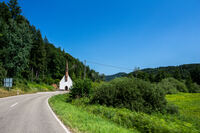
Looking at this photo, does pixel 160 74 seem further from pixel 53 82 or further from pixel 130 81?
pixel 130 81

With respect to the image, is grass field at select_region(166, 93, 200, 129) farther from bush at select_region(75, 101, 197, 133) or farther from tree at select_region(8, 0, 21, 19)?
tree at select_region(8, 0, 21, 19)

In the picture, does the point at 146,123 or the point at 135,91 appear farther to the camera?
the point at 135,91

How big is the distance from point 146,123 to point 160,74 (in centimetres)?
8470

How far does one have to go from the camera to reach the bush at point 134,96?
36.9ft

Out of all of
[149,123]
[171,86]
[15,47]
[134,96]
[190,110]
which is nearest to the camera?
[149,123]

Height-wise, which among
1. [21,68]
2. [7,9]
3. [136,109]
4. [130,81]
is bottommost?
[136,109]

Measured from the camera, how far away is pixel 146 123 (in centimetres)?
655

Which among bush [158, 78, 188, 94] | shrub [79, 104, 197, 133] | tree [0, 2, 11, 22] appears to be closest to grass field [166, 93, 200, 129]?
shrub [79, 104, 197, 133]

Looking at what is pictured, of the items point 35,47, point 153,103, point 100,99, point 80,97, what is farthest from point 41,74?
point 153,103

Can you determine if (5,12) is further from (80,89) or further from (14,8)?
(80,89)

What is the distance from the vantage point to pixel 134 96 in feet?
37.4

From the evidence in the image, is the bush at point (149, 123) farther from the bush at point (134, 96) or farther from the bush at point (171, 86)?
the bush at point (171, 86)

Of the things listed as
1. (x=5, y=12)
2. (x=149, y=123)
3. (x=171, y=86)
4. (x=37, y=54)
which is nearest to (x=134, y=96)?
(x=149, y=123)

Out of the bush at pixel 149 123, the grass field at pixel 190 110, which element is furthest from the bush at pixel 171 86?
the bush at pixel 149 123
